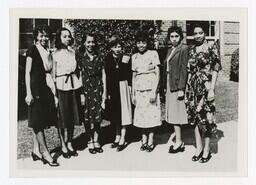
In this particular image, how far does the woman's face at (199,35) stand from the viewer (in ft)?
8.71

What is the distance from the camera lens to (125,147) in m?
2.67

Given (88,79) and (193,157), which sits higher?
(88,79)

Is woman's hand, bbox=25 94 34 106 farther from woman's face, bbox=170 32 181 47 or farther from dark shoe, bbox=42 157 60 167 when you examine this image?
woman's face, bbox=170 32 181 47

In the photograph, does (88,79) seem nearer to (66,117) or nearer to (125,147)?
(66,117)

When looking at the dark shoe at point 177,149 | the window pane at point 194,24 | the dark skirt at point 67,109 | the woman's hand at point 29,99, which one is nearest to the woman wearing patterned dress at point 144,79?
the dark shoe at point 177,149

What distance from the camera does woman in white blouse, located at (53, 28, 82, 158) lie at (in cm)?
264

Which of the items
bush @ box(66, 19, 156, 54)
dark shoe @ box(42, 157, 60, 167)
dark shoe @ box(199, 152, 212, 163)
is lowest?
dark shoe @ box(42, 157, 60, 167)

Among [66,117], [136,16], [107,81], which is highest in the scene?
[136,16]

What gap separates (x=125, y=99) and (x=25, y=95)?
1.83ft

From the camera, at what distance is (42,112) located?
265 centimetres

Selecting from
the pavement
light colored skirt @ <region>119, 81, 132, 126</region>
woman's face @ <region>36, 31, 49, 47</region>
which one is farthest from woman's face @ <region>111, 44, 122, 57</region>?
the pavement
